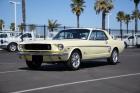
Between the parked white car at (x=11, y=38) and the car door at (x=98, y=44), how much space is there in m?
16.1

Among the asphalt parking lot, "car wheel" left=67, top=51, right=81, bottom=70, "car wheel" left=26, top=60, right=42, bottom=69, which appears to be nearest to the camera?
the asphalt parking lot

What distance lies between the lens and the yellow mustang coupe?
507 inches

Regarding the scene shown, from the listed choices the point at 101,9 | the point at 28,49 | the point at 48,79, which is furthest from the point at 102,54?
the point at 101,9

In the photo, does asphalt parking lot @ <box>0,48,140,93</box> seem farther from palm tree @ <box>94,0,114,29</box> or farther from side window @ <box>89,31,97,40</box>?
palm tree @ <box>94,0,114,29</box>

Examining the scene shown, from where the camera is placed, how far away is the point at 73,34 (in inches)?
574

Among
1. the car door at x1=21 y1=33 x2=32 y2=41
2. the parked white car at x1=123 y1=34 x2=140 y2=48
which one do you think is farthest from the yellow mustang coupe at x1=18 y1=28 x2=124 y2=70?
the parked white car at x1=123 y1=34 x2=140 y2=48

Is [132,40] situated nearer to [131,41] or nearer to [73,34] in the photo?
[131,41]

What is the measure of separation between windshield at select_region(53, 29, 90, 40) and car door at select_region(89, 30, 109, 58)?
253 millimetres

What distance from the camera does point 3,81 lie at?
1023cm

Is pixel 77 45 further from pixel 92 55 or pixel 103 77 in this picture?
pixel 103 77

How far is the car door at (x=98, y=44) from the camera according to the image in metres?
14.5

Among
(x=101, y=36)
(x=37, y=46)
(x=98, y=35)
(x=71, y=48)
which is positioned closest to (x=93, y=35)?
(x=98, y=35)

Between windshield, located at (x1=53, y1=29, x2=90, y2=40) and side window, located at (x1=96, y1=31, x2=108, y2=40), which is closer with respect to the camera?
windshield, located at (x1=53, y1=29, x2=90, y2=40)

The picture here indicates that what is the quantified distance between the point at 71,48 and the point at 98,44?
6.31 ft
